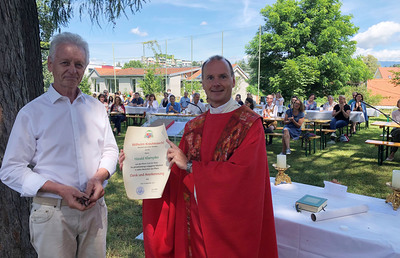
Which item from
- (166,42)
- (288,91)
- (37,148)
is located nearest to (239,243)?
(37,148)

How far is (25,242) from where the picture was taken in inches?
87.4

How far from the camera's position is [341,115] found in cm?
944

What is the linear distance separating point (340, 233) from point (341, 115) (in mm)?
8559

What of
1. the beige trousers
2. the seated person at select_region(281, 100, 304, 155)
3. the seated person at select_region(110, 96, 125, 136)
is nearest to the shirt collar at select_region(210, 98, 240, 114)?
the beige trousers

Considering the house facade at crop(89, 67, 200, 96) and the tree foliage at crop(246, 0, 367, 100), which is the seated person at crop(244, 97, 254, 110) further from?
the house facade at crop(89, 67, 200, 96)

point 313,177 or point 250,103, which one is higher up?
point 250,103

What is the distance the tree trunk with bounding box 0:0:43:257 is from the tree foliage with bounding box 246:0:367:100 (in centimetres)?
2311

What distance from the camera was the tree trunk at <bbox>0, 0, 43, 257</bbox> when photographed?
202 cm

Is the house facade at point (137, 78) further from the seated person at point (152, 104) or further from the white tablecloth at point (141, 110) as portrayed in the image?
the seated person at point (152, 104)

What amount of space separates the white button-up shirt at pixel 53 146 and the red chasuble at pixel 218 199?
0.53m

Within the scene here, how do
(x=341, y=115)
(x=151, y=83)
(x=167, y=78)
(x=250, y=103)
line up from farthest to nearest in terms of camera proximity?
1. (x=167, y=78)
2. (x=151, y=83)
3. (x=341, y=115)
4. (x=250, y=103)

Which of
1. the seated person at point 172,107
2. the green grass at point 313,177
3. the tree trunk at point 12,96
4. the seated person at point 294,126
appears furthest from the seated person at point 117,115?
the tree trunk at point 12,96

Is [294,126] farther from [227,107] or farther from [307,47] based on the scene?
[307,47]

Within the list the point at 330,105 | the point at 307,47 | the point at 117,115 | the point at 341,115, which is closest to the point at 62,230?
the point at 341,115
